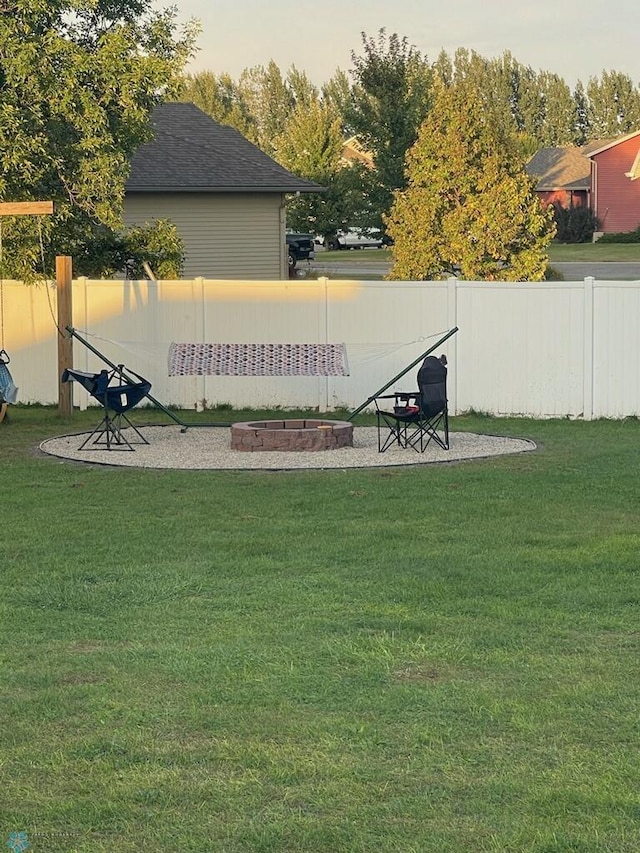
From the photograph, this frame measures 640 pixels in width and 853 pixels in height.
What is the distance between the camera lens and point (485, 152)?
22141mm

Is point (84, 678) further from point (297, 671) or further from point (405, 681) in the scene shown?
point (405, 681)

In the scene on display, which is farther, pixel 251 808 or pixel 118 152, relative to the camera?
pixel 118 152

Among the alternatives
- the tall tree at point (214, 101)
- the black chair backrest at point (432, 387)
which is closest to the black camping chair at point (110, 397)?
the black chair backrest at point (432, 387)

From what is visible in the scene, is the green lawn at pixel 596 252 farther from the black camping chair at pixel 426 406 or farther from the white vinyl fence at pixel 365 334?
the black camping chair at pixel 426 406

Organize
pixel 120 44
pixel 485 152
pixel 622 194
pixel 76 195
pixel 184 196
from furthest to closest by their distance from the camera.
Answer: pixel 622 194
pixel 184 196
pixel 485 152
pixel 76 195
pixel 120 44

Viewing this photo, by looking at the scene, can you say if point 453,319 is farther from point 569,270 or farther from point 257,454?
point 569,270

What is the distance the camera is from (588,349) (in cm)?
1529

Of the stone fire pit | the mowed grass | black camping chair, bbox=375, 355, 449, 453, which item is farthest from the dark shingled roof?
the mowed grass

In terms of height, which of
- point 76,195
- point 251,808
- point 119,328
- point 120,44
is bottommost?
point 251,808

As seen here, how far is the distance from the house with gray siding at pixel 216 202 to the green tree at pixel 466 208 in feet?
10.1

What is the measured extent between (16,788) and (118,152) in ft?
42.0

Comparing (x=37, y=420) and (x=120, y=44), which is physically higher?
(x=120, y=44)

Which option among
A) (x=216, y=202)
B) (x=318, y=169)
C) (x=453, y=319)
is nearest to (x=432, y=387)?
(x=453, y=319)

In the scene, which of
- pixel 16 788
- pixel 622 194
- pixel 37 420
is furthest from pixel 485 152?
pixel 622 194
